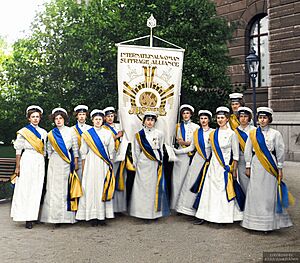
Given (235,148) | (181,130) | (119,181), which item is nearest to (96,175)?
(119,181)

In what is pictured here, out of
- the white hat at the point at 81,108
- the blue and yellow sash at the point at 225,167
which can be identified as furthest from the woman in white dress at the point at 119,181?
the blue and yellow sash at the point at 225,167

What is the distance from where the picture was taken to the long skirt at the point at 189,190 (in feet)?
22.5

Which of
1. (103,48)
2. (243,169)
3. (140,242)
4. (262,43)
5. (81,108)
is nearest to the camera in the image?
(140,242)

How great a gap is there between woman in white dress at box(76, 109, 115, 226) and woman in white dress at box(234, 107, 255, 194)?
197 centimetres

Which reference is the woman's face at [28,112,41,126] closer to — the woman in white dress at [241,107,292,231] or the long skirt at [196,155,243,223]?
the long skirt at [196,155,243,223]

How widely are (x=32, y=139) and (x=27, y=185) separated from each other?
678mm

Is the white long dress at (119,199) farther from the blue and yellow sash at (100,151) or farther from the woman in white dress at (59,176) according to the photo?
the woman in white dress at (59,176)

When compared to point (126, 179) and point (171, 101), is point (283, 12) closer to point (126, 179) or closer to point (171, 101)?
point (171, 101)

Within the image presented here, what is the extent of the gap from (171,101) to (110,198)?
6.64 ft

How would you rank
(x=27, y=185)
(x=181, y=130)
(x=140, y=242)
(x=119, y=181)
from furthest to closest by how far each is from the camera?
(x=181, y=130)
(x=119, y=181)
(x=27, y=185)
(x=140, y=242)

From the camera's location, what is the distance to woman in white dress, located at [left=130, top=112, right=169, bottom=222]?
6738mm

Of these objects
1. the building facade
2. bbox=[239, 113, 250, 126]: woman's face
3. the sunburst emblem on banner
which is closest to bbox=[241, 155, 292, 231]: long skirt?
bbox=[239, 113, 250, 126]: woman's face

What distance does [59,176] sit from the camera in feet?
21.1

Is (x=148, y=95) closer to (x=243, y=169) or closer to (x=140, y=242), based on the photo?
(x=243, y=169)
